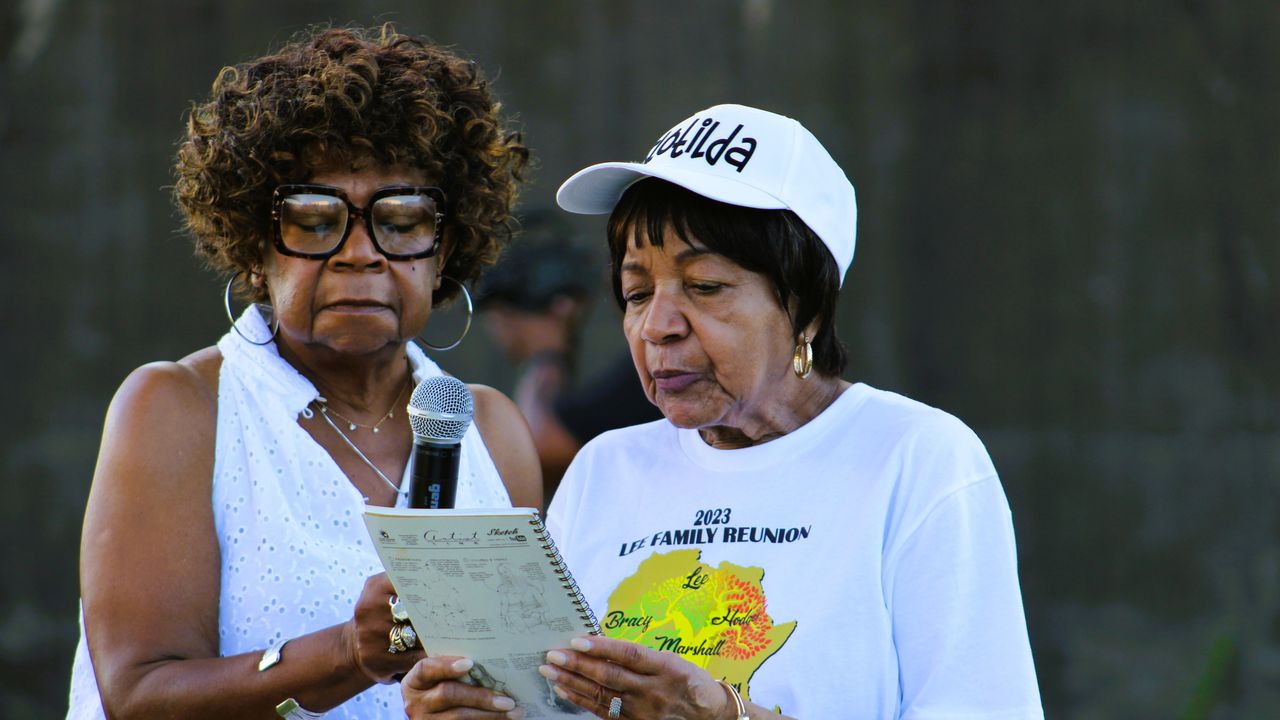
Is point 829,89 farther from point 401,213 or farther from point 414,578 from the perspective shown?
point 414,578

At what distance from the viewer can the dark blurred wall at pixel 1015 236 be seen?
5.81 metres

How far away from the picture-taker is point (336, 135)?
8.34 ft

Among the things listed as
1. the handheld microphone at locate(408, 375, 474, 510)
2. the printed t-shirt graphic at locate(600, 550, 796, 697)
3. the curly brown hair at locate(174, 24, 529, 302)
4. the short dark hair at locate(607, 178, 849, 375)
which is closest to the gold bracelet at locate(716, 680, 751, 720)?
the printed t-shirt graphic at locate(600, 550, 796, 697)

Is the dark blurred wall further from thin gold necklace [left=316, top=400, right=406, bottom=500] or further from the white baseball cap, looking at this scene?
the white baseball cap

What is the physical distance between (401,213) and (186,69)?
3.91 meters

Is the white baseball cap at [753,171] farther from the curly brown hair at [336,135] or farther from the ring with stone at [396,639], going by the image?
the ring with stone at [396,639]

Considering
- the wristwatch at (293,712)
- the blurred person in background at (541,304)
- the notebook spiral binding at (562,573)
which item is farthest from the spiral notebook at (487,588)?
the blurred person in background at (541,304)

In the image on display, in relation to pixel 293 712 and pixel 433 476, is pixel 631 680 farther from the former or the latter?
pixel 293 712

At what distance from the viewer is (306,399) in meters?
2.65

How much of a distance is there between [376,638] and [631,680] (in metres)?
0.50

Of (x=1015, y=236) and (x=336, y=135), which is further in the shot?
(x=1015, y=236)

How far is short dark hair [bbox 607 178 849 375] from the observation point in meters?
2.14

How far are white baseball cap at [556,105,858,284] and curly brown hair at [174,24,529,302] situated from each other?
0.52m

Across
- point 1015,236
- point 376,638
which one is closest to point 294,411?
point 376,638
